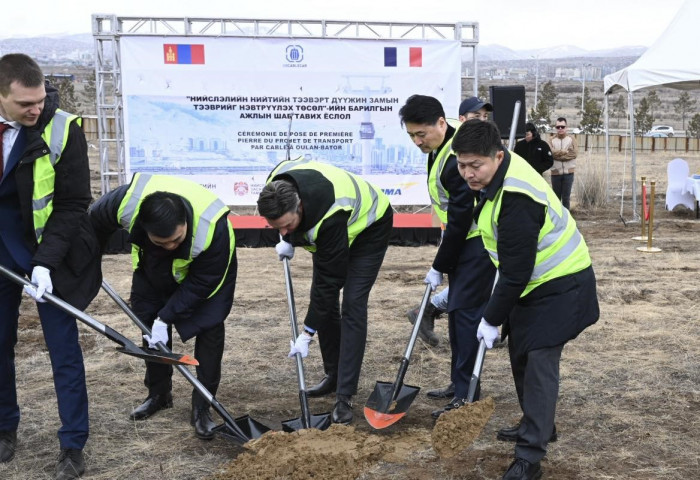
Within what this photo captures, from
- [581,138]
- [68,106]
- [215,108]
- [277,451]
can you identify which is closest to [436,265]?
[277,451]

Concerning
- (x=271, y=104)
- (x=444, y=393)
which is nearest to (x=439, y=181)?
(x=444, y=393)

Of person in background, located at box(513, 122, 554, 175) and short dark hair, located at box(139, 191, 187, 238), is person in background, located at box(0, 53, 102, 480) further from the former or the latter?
person in background, located at box(513, 122, 554, 175)

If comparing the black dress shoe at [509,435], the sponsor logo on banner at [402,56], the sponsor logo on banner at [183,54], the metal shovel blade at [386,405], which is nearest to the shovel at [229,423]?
the metal shovel blade at [386,405]

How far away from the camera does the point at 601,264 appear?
965 centimetres

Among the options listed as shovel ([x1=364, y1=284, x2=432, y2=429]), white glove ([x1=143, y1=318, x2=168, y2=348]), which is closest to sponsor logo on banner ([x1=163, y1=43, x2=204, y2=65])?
shovel ([x1=364, y1=284, x2=432, y2=429])

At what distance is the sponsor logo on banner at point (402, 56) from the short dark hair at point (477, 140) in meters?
8.22

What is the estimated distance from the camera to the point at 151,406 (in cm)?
475

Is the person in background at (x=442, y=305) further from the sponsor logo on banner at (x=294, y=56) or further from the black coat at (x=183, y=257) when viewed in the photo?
the sponsor logo on banner at (x=294, y=56)

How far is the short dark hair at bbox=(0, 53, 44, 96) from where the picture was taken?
3.44 meters

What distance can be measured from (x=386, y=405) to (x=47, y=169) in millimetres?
2274

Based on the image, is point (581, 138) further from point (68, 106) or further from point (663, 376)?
point (663, 376)

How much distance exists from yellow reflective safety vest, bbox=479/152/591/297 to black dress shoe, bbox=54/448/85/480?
7.50ft

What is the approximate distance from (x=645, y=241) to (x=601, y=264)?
2.24 meters

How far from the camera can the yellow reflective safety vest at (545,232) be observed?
3398mm
